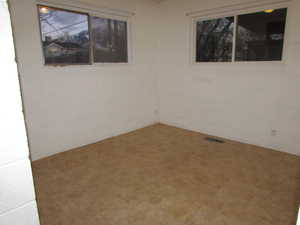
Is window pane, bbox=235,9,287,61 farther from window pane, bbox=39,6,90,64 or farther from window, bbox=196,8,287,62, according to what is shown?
window pane, bbox=39,6,90,64

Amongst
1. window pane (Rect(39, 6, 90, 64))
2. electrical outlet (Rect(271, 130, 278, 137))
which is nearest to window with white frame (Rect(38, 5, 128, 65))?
window pane (Rect(39, 6, 90, 64))

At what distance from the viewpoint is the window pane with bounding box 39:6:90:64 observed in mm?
2902

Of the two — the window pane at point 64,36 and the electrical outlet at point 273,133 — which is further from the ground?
the window pane at point 64,36

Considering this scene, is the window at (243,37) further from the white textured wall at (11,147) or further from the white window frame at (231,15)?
the white textured wall at (11,147)

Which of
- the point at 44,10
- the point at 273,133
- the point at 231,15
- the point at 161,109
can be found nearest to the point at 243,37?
the point at 231,15

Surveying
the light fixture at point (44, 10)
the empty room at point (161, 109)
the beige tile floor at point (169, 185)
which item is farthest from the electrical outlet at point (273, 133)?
the light fixture at point (44, 10)

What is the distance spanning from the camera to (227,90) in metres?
3.59

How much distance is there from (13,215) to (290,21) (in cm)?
354

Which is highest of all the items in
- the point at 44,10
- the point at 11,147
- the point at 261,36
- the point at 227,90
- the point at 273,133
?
the point at 44,10

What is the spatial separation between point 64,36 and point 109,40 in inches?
32.1

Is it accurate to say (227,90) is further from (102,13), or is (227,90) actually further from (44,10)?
(44,10)

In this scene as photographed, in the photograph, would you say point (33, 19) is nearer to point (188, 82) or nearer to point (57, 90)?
point (57, 90)

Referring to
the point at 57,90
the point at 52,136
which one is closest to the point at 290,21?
the point at 57,90

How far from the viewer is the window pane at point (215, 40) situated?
349cm
